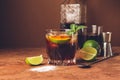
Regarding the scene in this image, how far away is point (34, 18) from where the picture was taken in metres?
1.80

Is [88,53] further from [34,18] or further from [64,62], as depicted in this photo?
[34,18]

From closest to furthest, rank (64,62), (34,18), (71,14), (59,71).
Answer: (59,71), (64,62), (71,14), (34,18)

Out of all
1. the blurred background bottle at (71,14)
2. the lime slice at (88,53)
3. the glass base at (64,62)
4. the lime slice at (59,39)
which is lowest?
the glass base at (64,62)

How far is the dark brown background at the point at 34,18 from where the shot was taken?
5.83ft

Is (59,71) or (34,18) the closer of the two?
(59,71)

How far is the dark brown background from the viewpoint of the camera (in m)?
1.78

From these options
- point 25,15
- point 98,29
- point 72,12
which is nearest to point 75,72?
point 98,29

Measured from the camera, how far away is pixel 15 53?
1558 millimetres

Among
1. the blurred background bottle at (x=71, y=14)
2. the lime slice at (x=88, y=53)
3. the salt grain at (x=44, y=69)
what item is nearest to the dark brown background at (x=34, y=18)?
the blurred background bottle at (x=71, y=14)

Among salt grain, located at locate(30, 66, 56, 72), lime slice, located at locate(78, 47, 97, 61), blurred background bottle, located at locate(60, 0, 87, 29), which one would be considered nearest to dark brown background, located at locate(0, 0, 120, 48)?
blurred background bottle, located at locate(60, 0, 87, 29)

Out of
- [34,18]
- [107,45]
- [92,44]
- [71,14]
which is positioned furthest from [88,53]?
[34,18]

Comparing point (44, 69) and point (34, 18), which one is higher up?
point (34, 18)

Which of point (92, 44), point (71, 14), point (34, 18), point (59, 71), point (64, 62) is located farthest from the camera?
point (34, 18)

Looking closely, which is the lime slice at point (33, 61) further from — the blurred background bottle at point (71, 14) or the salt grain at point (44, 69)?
the blurred background bottle at point (71, 14)
